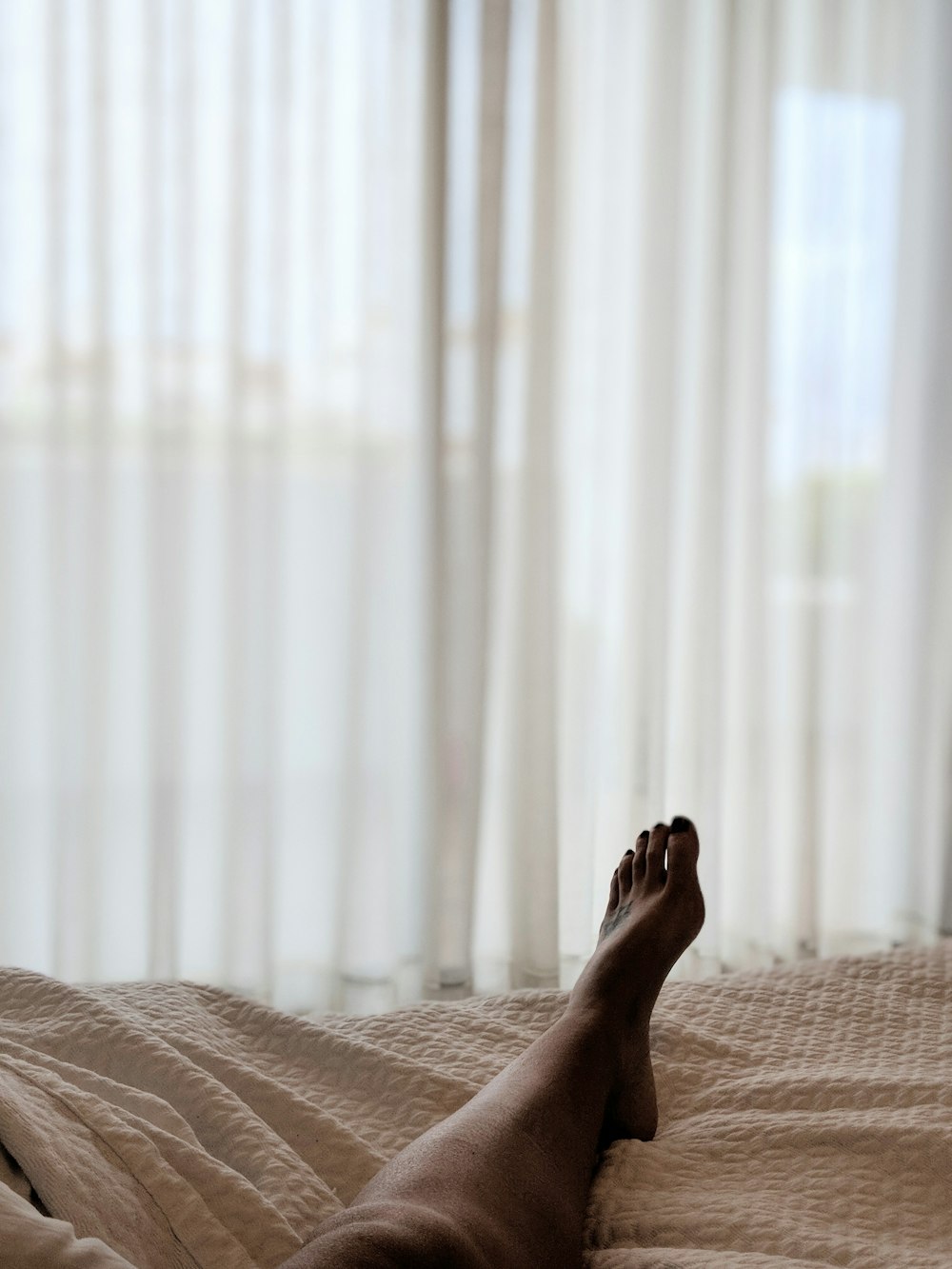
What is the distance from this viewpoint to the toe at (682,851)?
1423 mm

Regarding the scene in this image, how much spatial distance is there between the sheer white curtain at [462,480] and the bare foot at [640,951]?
0.94m

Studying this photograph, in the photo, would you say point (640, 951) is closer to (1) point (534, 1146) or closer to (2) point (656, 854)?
(2) point (656, 854)

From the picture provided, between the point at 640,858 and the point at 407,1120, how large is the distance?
49 centimetres

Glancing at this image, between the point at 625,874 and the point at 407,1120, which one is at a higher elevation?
the point at 625,874

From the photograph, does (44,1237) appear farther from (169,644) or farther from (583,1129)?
(169,644)

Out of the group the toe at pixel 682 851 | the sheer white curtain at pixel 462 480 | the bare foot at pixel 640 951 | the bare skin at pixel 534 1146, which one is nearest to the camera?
the bare skin at pixel 534 1146

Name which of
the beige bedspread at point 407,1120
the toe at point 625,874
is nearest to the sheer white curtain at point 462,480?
the toe at point 625,874

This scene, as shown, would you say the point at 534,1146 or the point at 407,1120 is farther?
the point at 407,1120

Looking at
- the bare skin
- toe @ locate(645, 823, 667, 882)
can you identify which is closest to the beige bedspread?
the bare skin

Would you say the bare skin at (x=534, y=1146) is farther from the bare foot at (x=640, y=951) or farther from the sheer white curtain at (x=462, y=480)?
the sheer white curtain at (x=462, y=480)

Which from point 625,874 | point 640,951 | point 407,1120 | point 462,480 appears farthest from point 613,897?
point 462,480

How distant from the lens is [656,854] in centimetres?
146

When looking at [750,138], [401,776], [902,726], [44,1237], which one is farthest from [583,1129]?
[750,138]

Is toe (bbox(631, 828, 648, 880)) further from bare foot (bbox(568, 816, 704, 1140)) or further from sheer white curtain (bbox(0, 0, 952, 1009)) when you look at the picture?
sheer white curtain (bbox(0, 0, 952, 1009))
